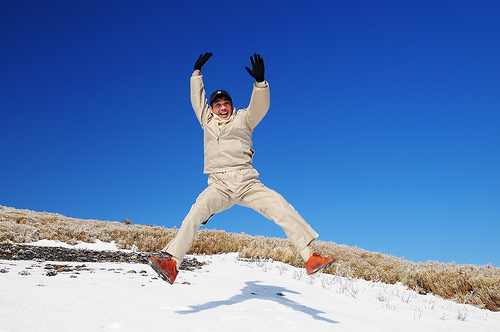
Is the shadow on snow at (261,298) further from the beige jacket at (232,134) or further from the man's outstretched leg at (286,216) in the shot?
the beige jacket at (232,134)

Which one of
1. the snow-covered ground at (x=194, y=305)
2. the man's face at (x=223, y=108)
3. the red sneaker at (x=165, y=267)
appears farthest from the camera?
the man's face at (x=223, y=108)

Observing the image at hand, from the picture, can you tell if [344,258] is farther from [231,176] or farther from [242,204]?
[231,176]

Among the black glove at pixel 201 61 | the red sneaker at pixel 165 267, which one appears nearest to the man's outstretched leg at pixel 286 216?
the red sneaker at pixel 165 267

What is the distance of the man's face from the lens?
5098 millimetres

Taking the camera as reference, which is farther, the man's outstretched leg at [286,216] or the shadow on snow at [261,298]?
the shadow on snow at [261,298]

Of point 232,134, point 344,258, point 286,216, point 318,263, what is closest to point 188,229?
point 286,216

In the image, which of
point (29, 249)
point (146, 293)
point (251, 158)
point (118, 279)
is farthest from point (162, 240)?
point (251, 158)

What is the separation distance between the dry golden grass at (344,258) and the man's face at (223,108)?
234 inches

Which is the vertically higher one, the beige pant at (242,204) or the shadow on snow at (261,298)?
the beige pant at (242,204)

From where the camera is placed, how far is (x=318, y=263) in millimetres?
4188

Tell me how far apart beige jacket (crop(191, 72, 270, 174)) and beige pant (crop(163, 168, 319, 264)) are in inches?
5.3

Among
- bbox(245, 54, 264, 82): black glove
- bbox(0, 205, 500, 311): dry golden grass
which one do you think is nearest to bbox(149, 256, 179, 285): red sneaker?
bbox(245, 54, 264, 82): black glove

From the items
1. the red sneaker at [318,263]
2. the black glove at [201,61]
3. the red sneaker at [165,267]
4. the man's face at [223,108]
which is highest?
the black glove at [201,61]

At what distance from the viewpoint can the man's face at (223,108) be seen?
5098 millimetres
